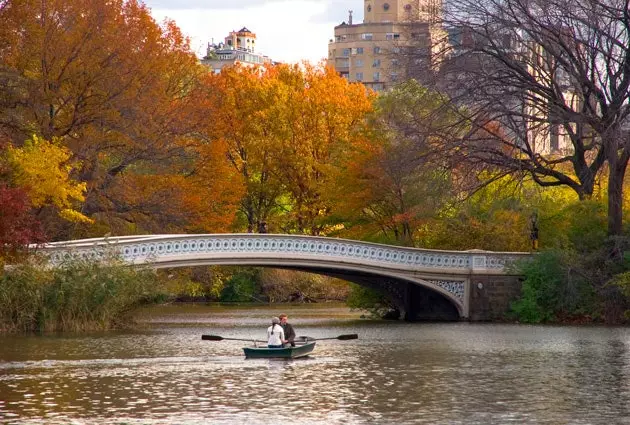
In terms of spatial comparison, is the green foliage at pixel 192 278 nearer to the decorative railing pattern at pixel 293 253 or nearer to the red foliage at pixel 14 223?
the decorative railing pattern at pixel 293 253

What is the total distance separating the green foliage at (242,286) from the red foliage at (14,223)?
28.5 m

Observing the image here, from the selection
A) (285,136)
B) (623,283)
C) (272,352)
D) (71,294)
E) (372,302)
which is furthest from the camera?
(285,136)

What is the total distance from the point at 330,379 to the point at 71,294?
1275 cm

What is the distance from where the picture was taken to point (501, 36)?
135ft

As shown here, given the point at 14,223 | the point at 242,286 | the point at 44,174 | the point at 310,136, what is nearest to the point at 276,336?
the point at 14,223

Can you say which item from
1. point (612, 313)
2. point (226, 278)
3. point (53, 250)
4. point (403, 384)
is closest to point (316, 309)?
point (226, 278)

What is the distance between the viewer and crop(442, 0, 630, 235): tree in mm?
40188

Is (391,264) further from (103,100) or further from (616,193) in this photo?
(103,100)

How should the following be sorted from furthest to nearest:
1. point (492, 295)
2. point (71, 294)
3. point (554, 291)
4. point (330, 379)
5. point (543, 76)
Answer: point (492, 295) < point (554, 291) < point (543, 76) < point (71, 294) < point (330, 379)

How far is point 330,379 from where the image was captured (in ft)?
81.8

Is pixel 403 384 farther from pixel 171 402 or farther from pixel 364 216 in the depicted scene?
pixel 364 216

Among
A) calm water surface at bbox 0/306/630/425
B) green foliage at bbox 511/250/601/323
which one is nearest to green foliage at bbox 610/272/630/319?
green foliage at bbox 511/250/601/323

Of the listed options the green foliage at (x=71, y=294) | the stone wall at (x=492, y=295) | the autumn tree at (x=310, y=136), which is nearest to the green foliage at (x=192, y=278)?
the autumn tree at (x=310, y=136)

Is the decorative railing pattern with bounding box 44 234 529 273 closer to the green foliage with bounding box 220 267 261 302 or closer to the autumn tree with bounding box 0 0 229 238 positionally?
the autumn tree with bounding box 0 0 229 238
